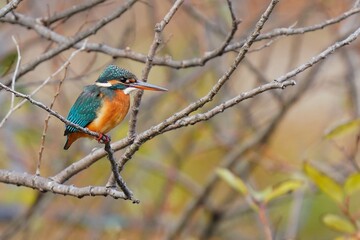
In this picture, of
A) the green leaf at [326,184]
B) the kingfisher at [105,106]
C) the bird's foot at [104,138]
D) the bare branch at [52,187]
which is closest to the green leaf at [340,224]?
the green leaf at [326,184]

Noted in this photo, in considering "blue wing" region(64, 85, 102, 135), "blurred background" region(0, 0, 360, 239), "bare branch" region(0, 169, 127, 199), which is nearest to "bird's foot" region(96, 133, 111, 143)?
"bare branch" region(0, 169, 127, 199)

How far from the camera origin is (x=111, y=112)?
2.55m

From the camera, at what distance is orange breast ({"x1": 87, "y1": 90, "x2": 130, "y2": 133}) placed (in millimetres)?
2566

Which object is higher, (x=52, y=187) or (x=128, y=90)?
(x=128, y=90)

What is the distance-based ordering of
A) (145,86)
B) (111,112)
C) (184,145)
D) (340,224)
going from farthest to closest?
(184,145)
(340,224)
(111,112)
(145,86)

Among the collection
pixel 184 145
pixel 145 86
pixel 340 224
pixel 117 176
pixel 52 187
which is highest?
pixel 184 145

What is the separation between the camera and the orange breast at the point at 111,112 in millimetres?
2566

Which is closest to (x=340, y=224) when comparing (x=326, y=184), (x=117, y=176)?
(x=326, y=184)

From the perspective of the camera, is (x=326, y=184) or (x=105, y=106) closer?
(x=105, y=106)

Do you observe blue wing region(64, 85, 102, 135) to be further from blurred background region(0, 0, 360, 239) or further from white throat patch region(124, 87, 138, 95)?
blurred background region(0, 0, 360, 239)

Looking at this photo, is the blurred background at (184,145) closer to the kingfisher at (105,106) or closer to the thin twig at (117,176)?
the kingfisher at (105,106)

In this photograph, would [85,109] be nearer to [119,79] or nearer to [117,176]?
[119,79]

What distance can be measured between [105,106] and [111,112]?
0.04 meters

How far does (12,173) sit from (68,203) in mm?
3291
